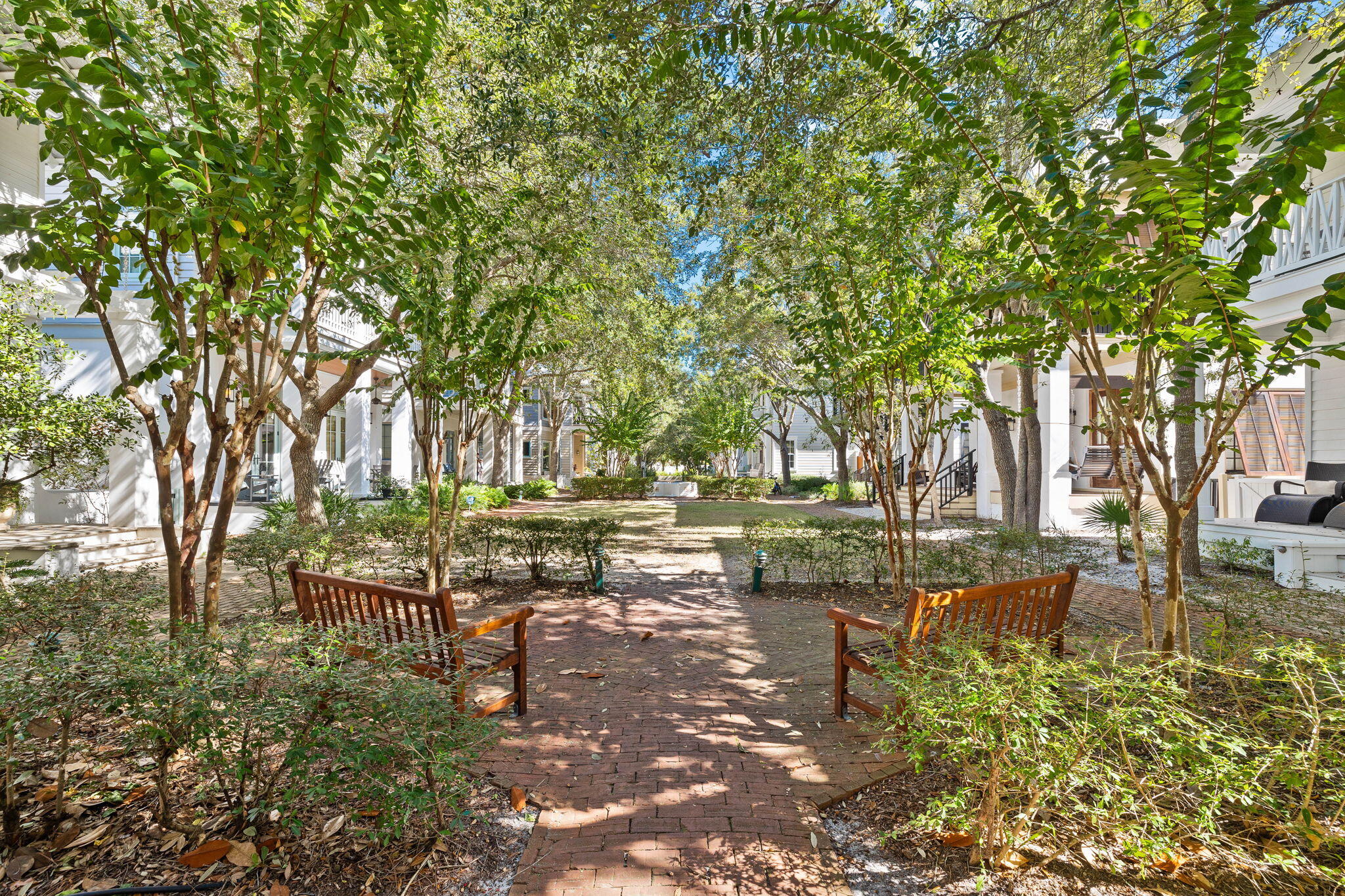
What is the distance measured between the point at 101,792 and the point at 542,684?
2542mm

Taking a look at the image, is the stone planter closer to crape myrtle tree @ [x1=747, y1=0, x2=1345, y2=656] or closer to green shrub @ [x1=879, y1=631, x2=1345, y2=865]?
crape myrtle tree @ [x1=747, y1=0, x2=1345, y2=656]

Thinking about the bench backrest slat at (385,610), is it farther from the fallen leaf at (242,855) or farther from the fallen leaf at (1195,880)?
the fallen leaf at (1195,880)

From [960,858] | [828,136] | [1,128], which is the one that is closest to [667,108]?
[828,136]

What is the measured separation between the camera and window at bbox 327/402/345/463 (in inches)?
819

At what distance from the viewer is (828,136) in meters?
7.21

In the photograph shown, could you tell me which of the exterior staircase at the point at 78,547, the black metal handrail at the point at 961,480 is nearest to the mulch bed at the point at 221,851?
the exterior staircase at the point at 78,547

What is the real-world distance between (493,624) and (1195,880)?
337 cm

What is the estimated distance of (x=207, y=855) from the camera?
2395mm

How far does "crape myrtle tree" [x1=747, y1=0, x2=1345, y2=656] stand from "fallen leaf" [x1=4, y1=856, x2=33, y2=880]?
4452 millimetres

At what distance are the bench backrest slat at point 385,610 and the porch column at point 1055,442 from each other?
13541 mm

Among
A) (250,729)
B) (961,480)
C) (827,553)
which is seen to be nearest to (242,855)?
(250,729)

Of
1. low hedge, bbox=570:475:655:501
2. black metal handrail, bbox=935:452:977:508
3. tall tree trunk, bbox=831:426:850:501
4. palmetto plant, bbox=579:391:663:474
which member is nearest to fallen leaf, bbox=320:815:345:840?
black metal handrail, bbox=935:452:977:508

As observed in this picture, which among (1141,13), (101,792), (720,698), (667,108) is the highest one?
(667,108)

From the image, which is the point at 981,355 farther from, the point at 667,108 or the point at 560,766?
the point at 667,108
